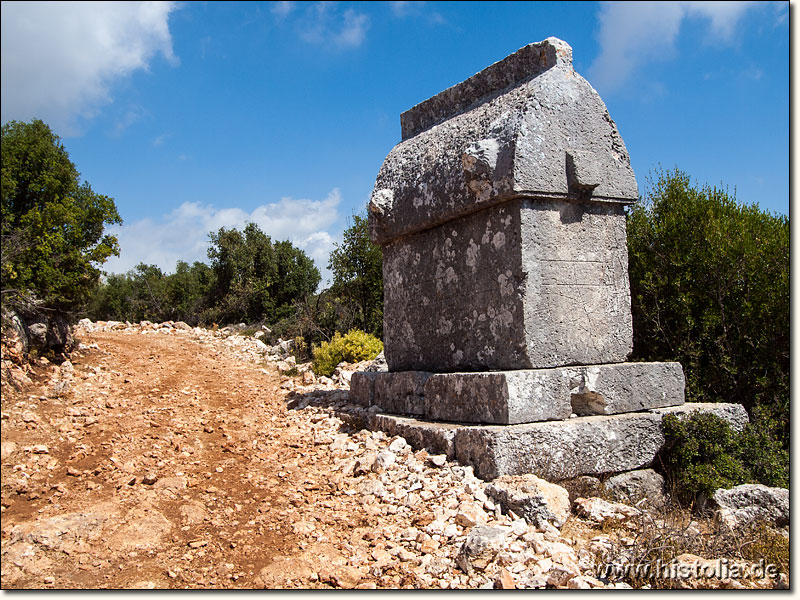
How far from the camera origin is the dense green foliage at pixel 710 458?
455 cm

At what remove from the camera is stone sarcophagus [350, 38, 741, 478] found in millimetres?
4445

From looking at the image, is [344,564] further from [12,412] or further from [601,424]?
[12,412]

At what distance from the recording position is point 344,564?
10.7 feet

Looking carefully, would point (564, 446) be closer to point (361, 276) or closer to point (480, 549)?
point (480, 549)

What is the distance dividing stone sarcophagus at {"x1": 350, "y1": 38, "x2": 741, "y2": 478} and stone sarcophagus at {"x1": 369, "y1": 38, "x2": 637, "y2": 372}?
12 millimetres

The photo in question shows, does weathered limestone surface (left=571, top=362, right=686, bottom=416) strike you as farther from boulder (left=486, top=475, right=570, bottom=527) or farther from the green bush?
the green bush

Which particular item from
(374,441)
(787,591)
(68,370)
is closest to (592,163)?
(374,441)

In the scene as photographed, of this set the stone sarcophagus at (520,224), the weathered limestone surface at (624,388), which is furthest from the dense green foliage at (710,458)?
the stone sarcophagus at (520,224)

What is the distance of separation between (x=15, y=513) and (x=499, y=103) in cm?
425

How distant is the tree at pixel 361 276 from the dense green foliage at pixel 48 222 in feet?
16.6

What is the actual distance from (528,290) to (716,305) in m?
3.27

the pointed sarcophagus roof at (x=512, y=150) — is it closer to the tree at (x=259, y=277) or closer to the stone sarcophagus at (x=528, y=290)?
the stone sarcophagus at (x=528, y=290)

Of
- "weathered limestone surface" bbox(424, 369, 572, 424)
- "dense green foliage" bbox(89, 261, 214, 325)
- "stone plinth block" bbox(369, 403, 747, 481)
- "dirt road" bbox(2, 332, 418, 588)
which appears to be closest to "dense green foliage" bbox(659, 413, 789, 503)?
"stone plinth block" bbox(369, 403, 747, 481)

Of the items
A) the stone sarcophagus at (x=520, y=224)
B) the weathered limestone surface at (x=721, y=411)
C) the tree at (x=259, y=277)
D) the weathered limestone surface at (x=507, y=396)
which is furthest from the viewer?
the tree at (x=259, y=277)
